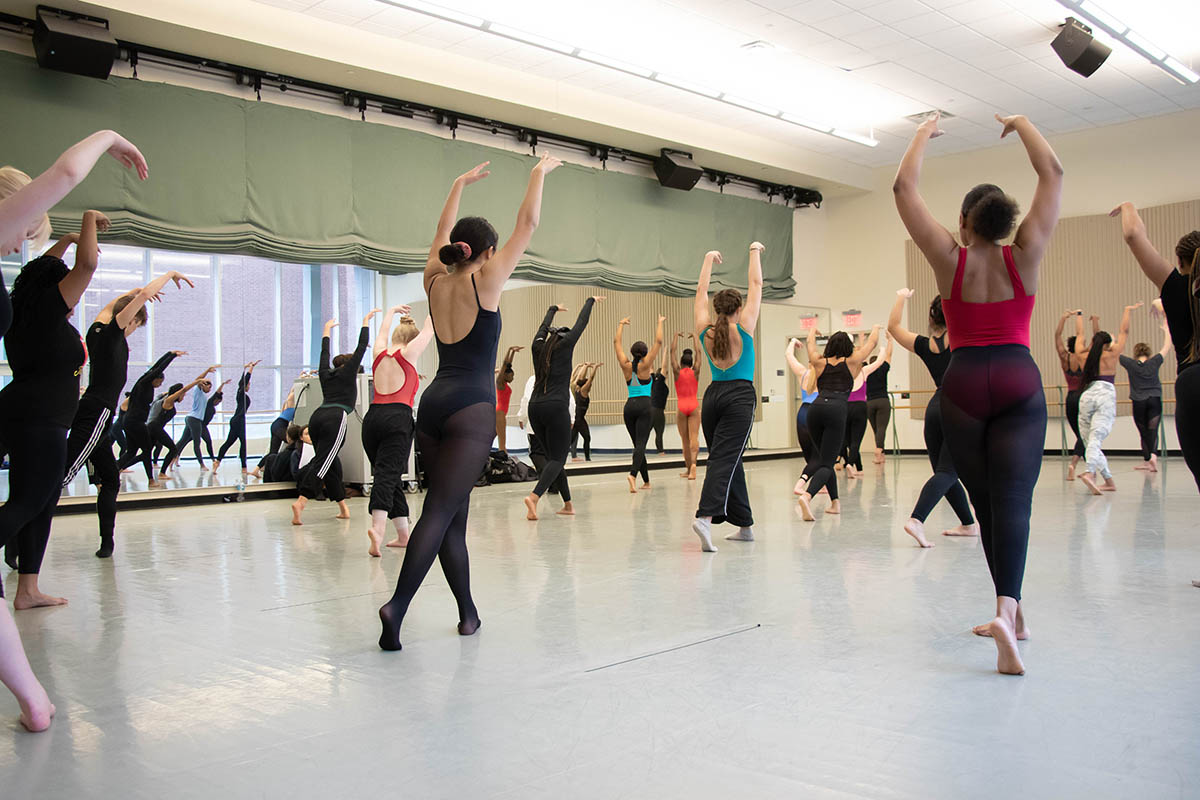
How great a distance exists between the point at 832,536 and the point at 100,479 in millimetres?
4257

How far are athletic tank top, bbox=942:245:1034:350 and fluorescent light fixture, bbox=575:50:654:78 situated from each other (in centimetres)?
691

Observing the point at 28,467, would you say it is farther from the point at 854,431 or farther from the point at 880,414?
the point at 880,414

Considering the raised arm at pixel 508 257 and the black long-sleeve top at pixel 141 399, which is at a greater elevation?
the raised arm at pixel 508 257

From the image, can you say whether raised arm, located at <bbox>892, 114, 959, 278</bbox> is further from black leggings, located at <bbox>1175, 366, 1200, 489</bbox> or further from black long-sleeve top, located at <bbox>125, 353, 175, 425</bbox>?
black long-sleeve top, located at <bbox>125, 353, 175, 425</bbox>

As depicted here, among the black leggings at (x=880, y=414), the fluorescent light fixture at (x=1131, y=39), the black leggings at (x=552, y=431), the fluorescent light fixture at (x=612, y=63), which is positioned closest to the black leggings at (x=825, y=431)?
the black leggings at (x=552, y=431)

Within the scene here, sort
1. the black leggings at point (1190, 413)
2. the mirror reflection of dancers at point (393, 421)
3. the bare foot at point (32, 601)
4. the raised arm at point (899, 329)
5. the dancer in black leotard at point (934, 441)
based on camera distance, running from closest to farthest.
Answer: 1. the black leggings at point (1190, 413)
2. the bare foot at point (32, 601)
3. the raised arm at point (899, 329)
4. the dancer in black leotard at point (934, 441)
5. the mirror reflection of dancers at point (393, 421)

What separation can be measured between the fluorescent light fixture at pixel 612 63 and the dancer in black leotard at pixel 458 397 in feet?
20.6

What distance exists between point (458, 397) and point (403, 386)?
2.59 m

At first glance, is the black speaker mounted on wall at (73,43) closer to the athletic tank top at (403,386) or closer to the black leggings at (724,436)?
the athletic tank top at (403,386)

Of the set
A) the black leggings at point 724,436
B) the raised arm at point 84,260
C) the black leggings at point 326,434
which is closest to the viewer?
the raised arm at point 84,260

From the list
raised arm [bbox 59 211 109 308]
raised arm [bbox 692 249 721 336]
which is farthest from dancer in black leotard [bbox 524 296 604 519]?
raised arm [bbox 59 211 109 308]

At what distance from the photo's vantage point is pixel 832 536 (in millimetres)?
5609

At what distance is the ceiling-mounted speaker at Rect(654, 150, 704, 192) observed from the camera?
12375mm

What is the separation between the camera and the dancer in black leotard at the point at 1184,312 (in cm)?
330
